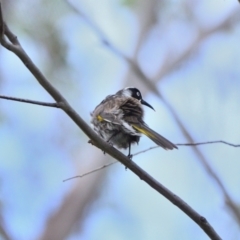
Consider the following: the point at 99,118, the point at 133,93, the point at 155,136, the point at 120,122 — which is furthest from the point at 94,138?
the point at 133,93

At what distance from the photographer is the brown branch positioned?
1.99 meters

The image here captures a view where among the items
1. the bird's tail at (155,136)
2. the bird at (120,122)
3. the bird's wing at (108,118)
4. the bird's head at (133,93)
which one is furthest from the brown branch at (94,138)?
the bird's head at (133,93)

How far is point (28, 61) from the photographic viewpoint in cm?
199

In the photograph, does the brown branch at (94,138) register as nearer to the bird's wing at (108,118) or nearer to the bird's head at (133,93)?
the bird's wing at (108,118)

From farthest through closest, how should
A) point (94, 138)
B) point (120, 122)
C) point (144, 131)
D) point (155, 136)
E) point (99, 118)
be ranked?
1. point (99, 118)
2. point (120, 122)
3. point (144, 131)
4. point (155, 136)
5. point (94, 138)

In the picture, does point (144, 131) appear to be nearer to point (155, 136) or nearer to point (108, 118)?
Answer: point (155, 136)

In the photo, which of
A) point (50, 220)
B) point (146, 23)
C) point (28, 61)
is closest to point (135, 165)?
point (28, 61)

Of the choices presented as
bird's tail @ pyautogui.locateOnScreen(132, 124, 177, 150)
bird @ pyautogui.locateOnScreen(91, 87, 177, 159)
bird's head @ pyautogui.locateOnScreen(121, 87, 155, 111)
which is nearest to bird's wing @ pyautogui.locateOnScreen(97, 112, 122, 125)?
bird @ pyautogui.locateOnScreen(91, 87, 177, 159)

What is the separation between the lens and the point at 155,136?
9.16 feet

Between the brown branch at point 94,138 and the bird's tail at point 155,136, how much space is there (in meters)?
0.37

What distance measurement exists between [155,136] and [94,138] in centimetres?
60

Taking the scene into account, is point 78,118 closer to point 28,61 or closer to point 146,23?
point 28,61

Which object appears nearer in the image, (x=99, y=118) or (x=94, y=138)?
(x=94, y=138)

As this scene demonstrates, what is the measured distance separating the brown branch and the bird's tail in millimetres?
369
